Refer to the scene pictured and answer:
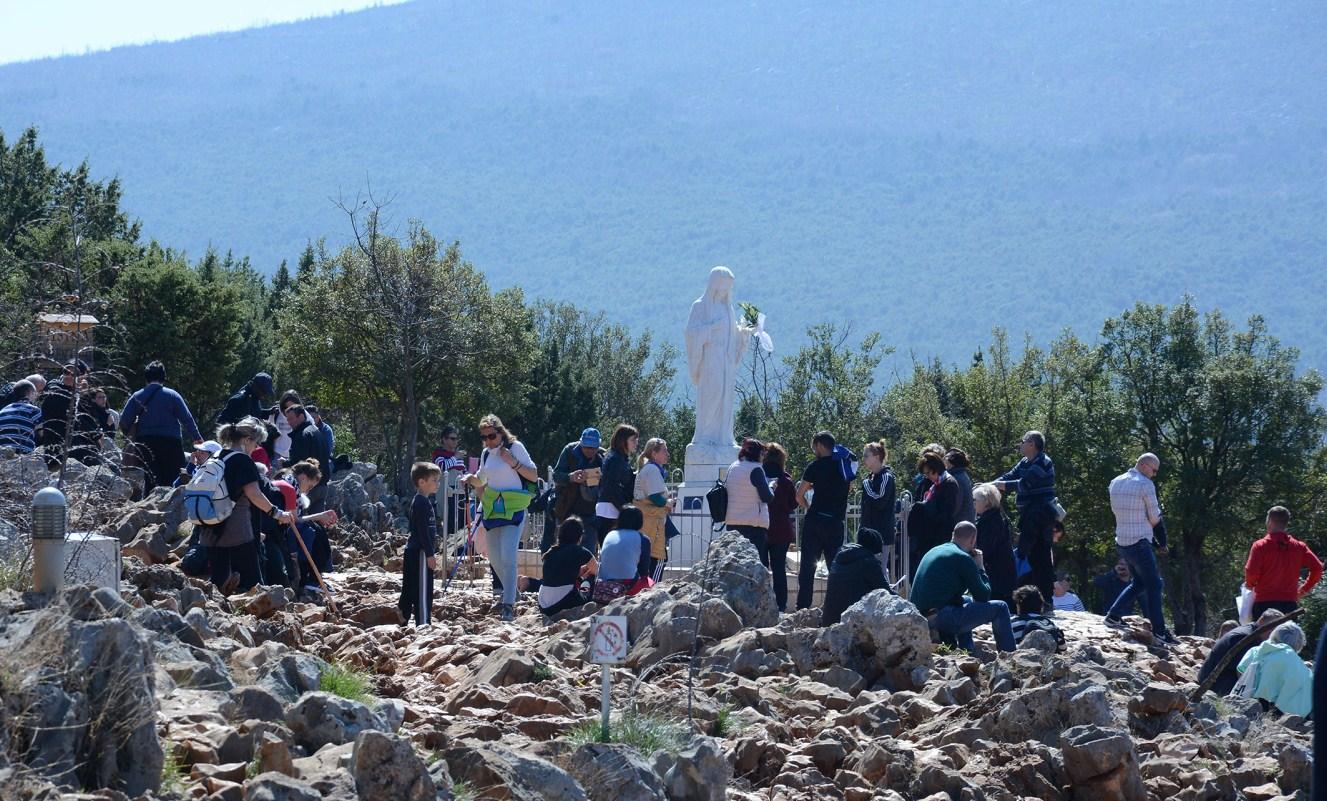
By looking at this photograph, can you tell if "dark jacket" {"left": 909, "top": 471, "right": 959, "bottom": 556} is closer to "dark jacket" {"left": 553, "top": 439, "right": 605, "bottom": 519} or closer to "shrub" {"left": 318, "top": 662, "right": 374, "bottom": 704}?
"dark jacket" {"left": 553, "top": 439, "right": 605, "bottom": 519}

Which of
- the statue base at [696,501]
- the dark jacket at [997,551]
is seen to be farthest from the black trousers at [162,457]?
the dark jacket at [997,551]

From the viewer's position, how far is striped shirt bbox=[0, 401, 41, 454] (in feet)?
47.8

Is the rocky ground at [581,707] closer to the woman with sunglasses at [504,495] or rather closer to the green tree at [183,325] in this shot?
the woman with sunglasses at [504,495]

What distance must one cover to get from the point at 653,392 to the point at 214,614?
2005 inches

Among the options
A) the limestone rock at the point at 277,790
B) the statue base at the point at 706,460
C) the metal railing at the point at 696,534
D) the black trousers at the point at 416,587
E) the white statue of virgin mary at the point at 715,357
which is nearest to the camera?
the limestone rock at the point at 277,790

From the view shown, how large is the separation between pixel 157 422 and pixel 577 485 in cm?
425

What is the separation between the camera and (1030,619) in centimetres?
1344

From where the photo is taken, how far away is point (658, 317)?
191500mm

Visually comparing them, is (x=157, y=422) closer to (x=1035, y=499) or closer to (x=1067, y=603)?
(x=1035, y=499)

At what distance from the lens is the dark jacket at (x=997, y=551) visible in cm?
1490

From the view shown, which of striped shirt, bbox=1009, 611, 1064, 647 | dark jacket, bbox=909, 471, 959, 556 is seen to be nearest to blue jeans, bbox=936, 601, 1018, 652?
striped shirt, bbox=1009, 611, 1064, 647

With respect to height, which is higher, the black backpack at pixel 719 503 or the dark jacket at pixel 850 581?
the black backpack at pixel 719 503

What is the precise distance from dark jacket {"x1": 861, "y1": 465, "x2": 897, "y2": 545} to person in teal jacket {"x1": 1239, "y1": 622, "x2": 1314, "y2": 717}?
374 centimetres

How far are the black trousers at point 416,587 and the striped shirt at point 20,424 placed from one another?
3.80 metres
